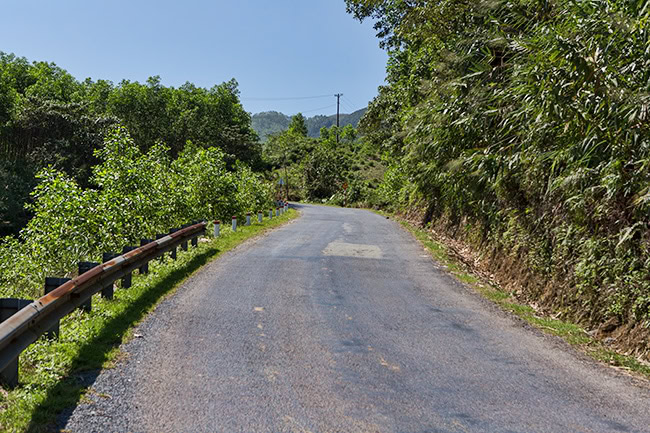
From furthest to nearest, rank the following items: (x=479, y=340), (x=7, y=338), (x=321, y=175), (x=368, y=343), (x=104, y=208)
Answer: (x=321, y=175)
(x=104, y=208)
(x=479, y=340)
(x=368, y=343)
(x=7, y=338)

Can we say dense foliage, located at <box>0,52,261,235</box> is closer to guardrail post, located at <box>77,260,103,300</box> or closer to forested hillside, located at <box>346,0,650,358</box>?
guardrail post, located at <box>77,260,103,300</box>

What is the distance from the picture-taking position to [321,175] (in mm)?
57844

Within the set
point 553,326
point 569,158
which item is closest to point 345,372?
point 553,326

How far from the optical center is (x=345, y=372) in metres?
4.77

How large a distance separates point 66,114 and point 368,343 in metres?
40.8

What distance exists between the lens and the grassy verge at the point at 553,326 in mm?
5586

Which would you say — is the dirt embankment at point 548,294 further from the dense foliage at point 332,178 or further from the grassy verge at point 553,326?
the dense foliage at point 332,178

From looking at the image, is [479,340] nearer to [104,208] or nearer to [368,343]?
[368,343]

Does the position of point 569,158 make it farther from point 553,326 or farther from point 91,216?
point 91,216

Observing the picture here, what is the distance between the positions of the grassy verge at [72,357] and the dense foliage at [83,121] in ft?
94.4

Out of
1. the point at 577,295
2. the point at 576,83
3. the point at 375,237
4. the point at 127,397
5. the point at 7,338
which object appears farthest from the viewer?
the point at 375,237

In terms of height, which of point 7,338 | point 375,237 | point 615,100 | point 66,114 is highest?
point 66,114

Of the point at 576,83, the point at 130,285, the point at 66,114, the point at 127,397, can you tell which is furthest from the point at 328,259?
the point at 66,114

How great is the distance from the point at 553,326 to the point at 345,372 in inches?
152
